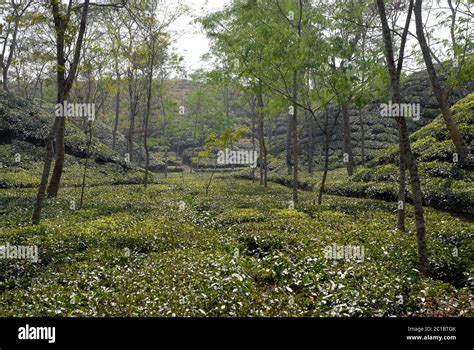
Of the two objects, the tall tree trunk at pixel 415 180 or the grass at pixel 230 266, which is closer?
the grass at pixel 230 266

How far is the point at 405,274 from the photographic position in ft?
31.9

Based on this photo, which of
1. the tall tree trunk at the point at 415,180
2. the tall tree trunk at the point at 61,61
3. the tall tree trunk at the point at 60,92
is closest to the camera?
the tall tree trunk at the point at 415,180

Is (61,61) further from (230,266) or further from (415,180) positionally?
(415,180)

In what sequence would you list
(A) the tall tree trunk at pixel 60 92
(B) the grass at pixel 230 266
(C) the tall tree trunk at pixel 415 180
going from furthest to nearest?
(A) the tall tree trunk at pixel 60 92 < (C) the tall tree trunk at pixel 415 180 < (B) the grass at pixel 230 266

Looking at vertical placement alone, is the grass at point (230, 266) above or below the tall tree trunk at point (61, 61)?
below

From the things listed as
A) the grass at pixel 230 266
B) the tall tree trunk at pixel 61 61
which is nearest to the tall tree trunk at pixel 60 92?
the tall tree trunk at pixel 61 61

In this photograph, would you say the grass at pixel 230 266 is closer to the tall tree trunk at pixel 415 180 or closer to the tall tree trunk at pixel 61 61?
the tall tree trunk at pixel 415 180

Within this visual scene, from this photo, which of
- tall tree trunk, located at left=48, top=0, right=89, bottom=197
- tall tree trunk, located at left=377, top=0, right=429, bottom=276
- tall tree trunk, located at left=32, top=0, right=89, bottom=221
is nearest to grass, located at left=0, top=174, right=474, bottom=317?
tall tree trunk, located at left=377, top=0, right=429, bottom=276

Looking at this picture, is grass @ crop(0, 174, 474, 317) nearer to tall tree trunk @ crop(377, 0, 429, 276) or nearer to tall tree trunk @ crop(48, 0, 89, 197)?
tall tree trunk @ crop(377, 0, 429, 276)

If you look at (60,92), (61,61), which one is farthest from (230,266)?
(61,61)

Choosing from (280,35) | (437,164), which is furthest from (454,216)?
(280,35)

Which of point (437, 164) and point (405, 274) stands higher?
point (437, 164)
